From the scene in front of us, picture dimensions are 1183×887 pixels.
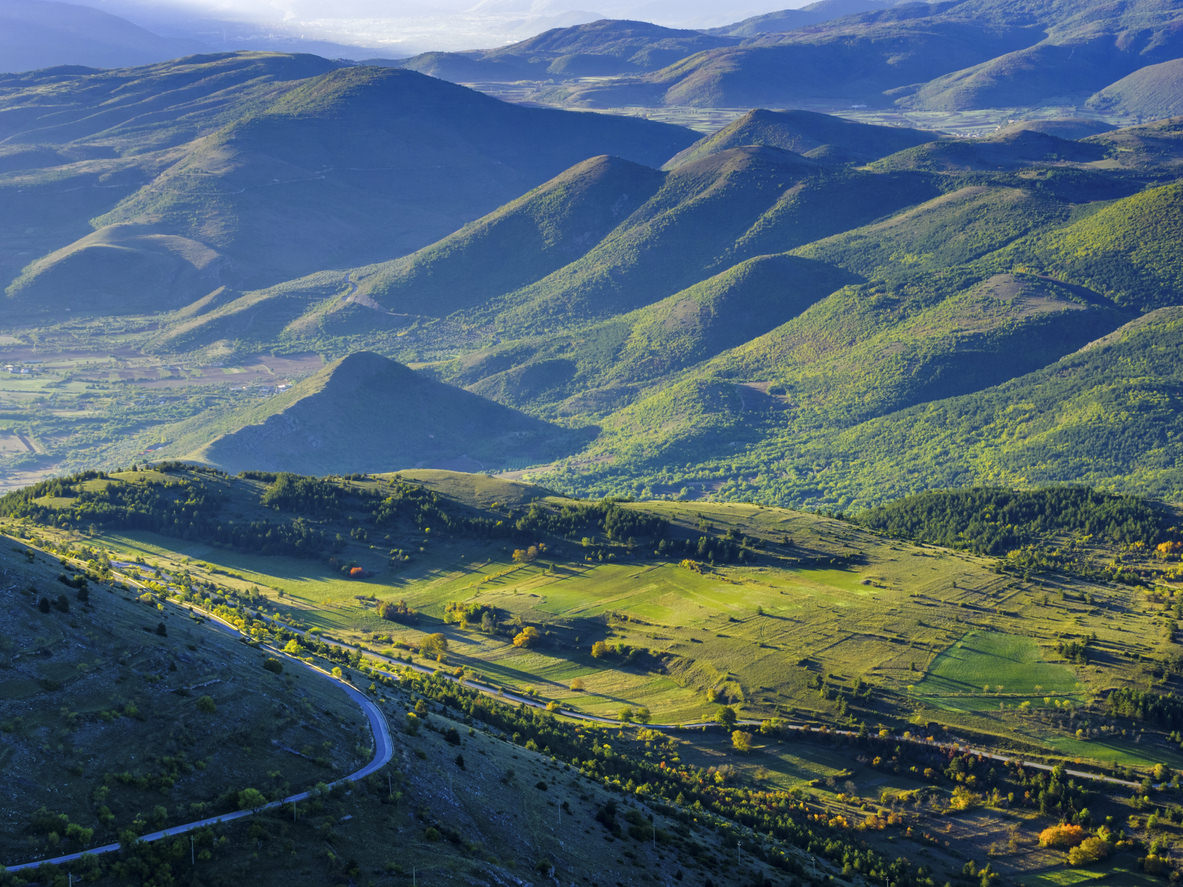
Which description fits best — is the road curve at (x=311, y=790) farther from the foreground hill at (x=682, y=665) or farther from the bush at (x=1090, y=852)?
the bush at (x=1090, y=852)

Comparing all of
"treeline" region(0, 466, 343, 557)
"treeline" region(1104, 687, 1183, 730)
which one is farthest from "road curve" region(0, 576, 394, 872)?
"treeline" region(1104, 687, 1183, 730)

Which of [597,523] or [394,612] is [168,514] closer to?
[394,612]

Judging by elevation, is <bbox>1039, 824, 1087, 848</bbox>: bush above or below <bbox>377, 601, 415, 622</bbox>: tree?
below

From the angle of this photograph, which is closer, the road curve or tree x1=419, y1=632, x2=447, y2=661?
the road curve

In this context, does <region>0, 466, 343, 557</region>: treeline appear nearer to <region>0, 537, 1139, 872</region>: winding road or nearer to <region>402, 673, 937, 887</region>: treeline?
<region>0, 537, 1139, 872</region>: winding road

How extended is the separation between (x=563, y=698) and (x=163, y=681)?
6554cm

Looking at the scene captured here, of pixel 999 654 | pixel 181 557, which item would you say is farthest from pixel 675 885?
pixel 181 557

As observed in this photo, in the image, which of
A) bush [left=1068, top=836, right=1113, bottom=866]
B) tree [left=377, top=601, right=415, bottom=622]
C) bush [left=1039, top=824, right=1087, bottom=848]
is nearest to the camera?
bush [left=1068, top=836, right=1113, bottom=866]

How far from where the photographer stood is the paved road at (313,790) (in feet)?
165

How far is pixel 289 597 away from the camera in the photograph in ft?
474

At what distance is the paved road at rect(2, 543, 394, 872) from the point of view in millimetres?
50250

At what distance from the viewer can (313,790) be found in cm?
6062

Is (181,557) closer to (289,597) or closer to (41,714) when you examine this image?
(289,597)

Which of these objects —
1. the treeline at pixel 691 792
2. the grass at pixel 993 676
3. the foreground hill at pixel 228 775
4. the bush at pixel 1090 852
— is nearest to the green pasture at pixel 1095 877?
the bush at pixel 1090 852
